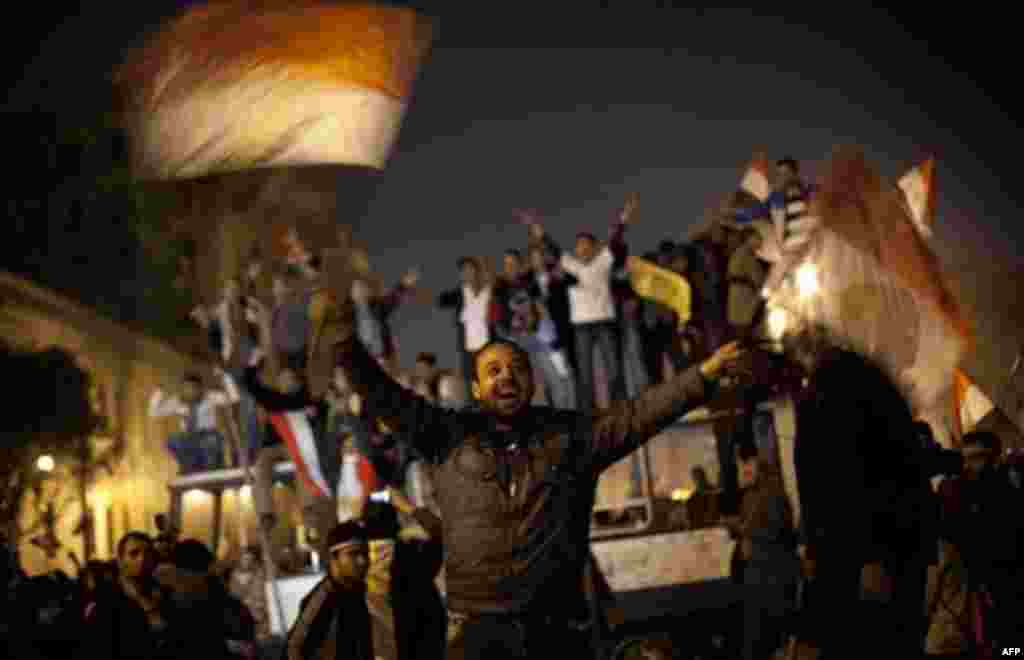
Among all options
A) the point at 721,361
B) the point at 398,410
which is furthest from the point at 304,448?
the point at 721,361

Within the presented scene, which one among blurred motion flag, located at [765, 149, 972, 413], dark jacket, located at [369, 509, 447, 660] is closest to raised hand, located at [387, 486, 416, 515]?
dark jacket, located at [369, 509, 447, 660]

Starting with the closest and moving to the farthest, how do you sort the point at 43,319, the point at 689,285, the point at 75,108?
the point at 689,285 → the point at 43,319 → the point at 75,108

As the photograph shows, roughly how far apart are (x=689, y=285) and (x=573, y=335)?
163 cm

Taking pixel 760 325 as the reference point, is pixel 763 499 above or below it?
below

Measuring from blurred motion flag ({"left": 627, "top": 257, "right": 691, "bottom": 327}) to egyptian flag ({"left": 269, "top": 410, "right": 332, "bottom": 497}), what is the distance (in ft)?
14.0

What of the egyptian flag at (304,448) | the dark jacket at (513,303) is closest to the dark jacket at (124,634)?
the egyptian flag at (304,448)

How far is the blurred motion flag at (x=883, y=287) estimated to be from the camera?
7.15 metres

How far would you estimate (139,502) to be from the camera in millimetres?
24969

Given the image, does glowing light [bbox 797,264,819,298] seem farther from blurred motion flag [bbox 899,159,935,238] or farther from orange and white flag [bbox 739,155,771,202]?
orange and white flag [bbox 739,155,771,202]

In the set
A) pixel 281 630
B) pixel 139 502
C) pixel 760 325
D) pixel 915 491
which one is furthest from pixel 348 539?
pixel 139 502

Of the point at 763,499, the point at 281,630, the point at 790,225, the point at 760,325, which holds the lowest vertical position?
the point at 281,630

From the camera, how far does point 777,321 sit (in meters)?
12.7

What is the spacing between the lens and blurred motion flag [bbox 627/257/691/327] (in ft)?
46.1

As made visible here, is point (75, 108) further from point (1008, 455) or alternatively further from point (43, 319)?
point (1008, 455)
